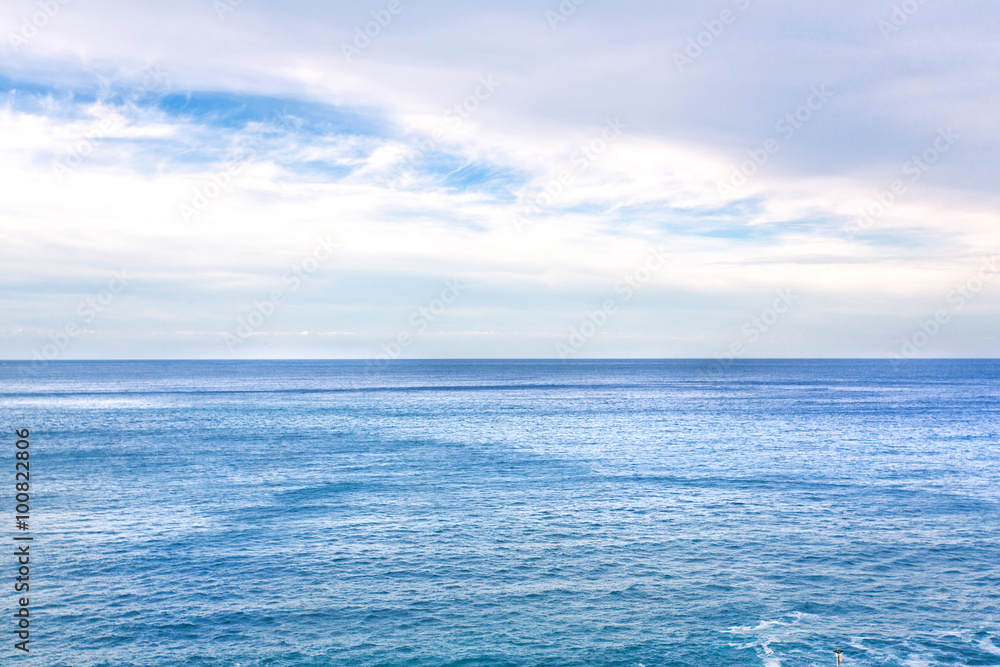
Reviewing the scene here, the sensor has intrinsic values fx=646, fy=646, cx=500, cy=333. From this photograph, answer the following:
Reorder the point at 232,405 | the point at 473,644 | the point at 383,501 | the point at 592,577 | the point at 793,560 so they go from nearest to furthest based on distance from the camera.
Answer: the point at 473,644
the point at 592,577
the point at 793,560
the point at 383,501
the point at 232,405

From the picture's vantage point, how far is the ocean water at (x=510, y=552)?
3241cm

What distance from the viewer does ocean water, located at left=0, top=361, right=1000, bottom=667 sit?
32.4m

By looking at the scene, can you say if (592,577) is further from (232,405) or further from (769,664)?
(232,405)

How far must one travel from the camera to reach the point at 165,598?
37438mm

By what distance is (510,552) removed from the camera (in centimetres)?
4547

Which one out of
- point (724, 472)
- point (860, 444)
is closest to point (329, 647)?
point (724, 472)

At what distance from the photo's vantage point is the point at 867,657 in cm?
3064

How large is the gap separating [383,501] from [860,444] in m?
71.0

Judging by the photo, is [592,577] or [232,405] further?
[232,405]

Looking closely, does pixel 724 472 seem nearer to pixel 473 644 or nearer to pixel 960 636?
pixel 960 636

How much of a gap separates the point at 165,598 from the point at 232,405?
13097 cm

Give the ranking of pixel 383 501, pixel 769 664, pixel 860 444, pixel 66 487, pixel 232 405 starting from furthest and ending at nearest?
pixel 232 405 < pixel 860 444 < pixel 66 487 < pixel 383 501 < pixel 769 664

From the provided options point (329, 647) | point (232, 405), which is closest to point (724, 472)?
point (329, 647)

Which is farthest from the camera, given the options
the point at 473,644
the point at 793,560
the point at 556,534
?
the point at 556,534
